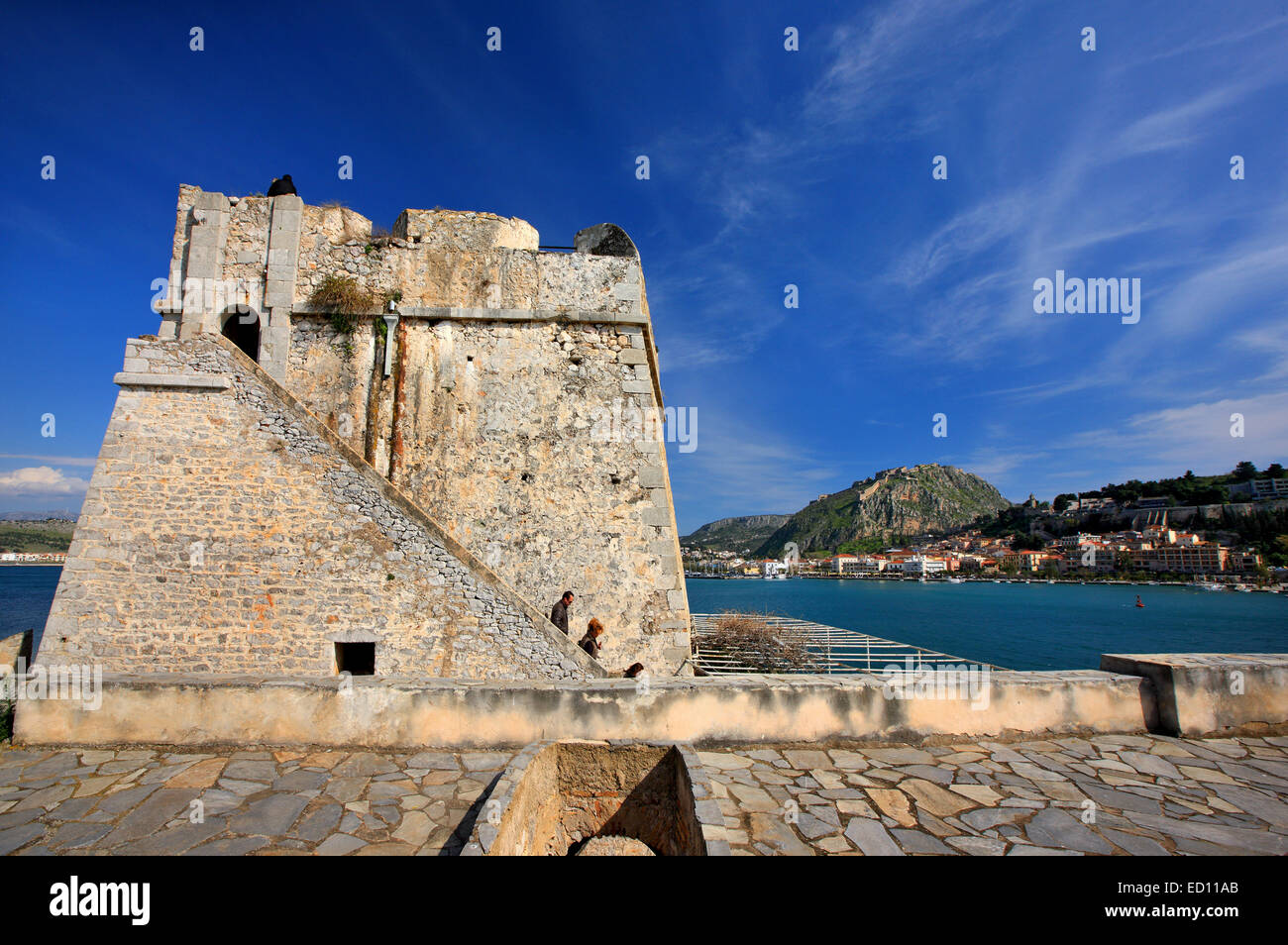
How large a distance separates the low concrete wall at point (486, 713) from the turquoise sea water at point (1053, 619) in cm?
2508

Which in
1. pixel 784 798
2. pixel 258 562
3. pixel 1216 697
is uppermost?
pixel 258 562

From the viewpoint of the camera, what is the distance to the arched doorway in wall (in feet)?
35.9

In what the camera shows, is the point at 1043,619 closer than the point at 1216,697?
No

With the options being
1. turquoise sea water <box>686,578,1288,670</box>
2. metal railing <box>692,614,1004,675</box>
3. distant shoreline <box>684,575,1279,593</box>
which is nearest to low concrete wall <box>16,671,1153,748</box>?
metal railing <box>692,614,1004,675</box>

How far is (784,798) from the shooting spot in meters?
3.69

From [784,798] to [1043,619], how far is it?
69.3 meters

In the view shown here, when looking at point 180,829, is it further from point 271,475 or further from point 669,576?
point 669,576

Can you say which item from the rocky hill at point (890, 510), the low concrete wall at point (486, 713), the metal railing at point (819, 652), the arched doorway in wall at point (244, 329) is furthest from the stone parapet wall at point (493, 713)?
the rocky hill at point (890, 510)

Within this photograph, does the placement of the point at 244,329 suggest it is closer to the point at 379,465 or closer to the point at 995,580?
the point at 379,465

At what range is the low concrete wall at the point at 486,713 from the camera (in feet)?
14.7

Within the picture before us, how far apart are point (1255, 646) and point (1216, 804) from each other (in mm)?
53439

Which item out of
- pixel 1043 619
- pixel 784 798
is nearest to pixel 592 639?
pixel 784 798

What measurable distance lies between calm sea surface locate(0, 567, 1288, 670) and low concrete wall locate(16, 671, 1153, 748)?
25.7 metres
